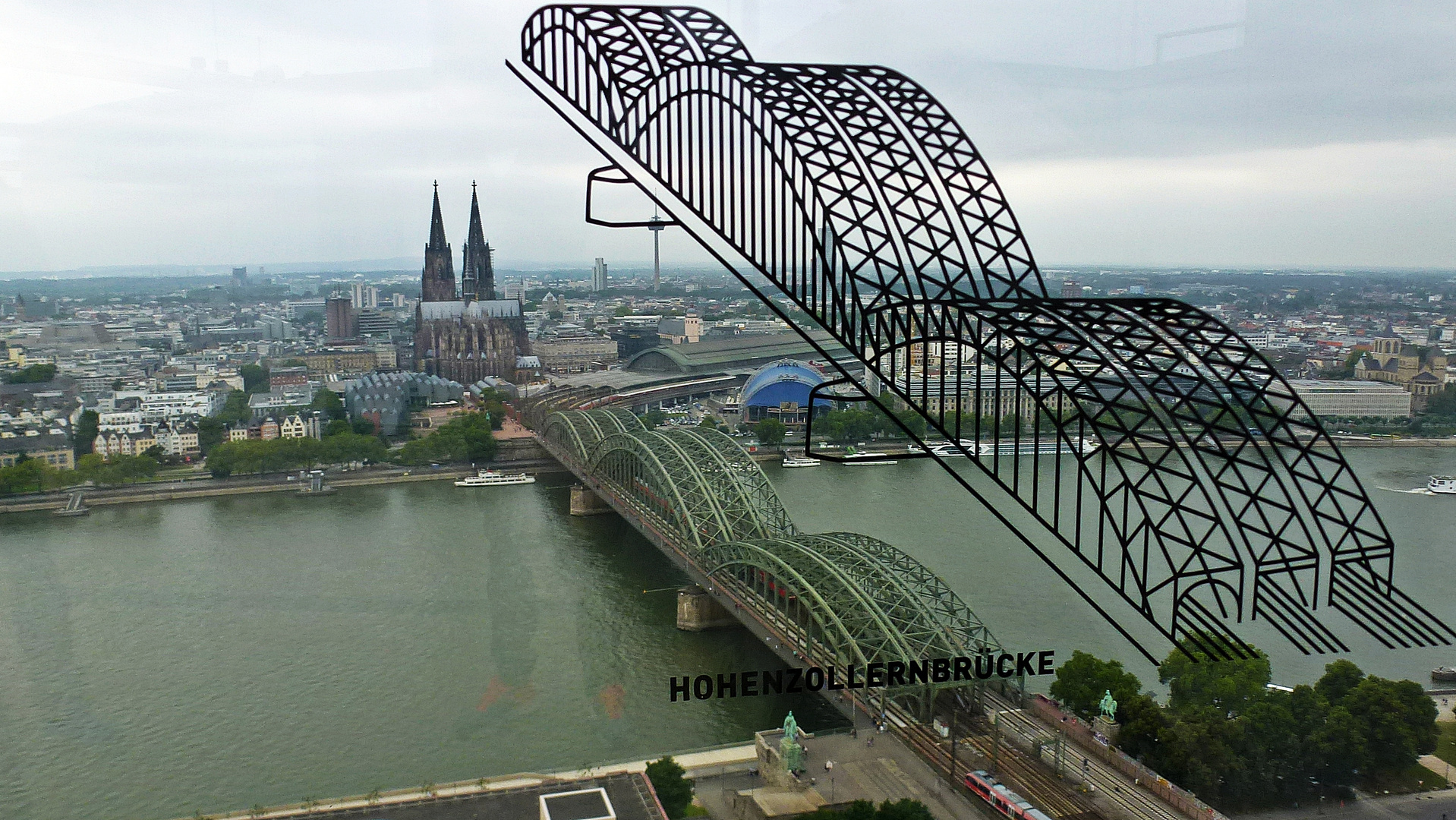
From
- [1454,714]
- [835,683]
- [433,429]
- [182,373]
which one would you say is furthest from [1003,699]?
[182,373]

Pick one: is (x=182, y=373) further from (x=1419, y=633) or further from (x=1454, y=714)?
(x=1419, y=633)

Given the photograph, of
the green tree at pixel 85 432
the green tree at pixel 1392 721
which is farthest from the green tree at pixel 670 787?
the green tree at pixel 85 432

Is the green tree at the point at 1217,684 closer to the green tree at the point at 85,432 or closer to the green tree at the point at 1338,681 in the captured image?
the green tree at the point at 1338,681

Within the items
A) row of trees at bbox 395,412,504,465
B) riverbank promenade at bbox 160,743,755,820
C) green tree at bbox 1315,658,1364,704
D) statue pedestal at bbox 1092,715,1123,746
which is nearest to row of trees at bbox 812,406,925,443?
row of trees at bbox 395,412,504,465

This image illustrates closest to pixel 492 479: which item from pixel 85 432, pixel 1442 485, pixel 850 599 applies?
A: pixel 85 432

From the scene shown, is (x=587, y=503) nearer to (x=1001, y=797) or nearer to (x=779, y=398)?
(x=779, y=398)

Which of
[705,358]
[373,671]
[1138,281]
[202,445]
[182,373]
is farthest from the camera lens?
[705,358]
